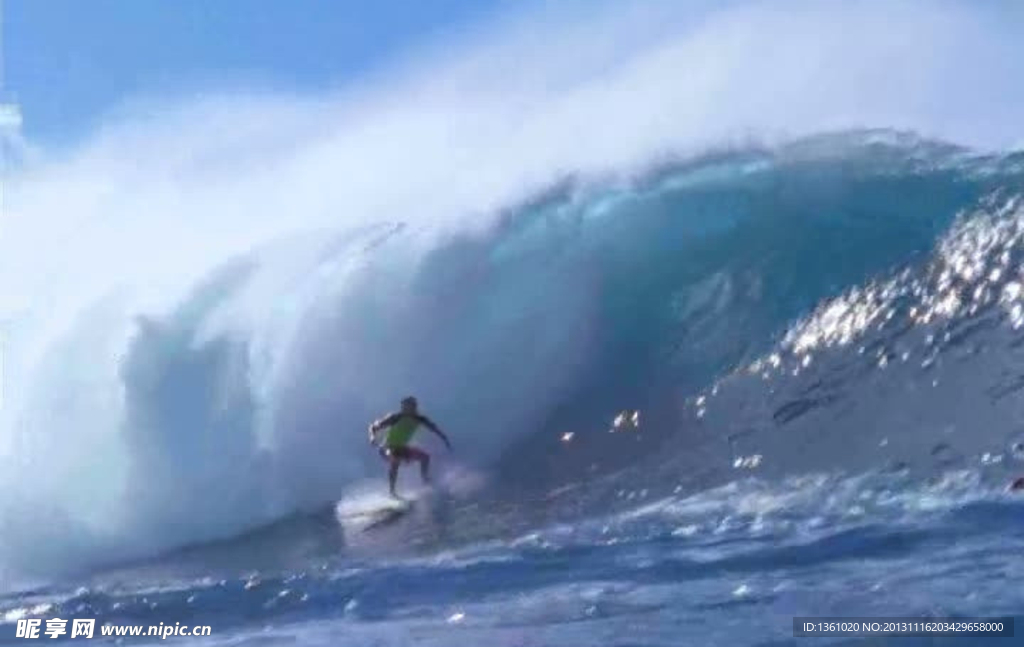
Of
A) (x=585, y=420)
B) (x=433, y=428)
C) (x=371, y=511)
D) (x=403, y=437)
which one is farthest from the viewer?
(x=585, y=420)

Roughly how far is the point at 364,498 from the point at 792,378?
2.31 m

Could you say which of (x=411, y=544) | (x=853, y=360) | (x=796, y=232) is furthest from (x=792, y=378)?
(x=411, y=544)

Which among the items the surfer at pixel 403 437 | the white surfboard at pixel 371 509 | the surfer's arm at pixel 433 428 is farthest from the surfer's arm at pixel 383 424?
the white surfboard at pixel 371 509

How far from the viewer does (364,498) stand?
796 centimetres

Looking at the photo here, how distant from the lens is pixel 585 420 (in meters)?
8.34

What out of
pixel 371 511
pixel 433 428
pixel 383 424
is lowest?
pixel 371 511

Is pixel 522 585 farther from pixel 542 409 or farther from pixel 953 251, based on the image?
pixel 953 251

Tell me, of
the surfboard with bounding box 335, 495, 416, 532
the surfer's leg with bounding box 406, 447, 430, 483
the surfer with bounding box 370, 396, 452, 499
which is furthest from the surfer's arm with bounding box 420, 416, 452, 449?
the surfboard with bounding box 335, 495, 416, 532

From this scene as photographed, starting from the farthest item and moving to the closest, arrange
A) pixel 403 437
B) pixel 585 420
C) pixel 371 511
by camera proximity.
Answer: pixel 585 420
pixel 403 437
pixel 371 511

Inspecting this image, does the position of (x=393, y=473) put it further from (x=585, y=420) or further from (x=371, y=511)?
(x=585, y=420)

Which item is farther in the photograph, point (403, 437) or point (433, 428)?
point (403, 437)

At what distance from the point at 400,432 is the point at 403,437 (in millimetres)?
30

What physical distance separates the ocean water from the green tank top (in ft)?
1.08

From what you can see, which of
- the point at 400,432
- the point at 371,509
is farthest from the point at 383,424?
the point at 371,509
